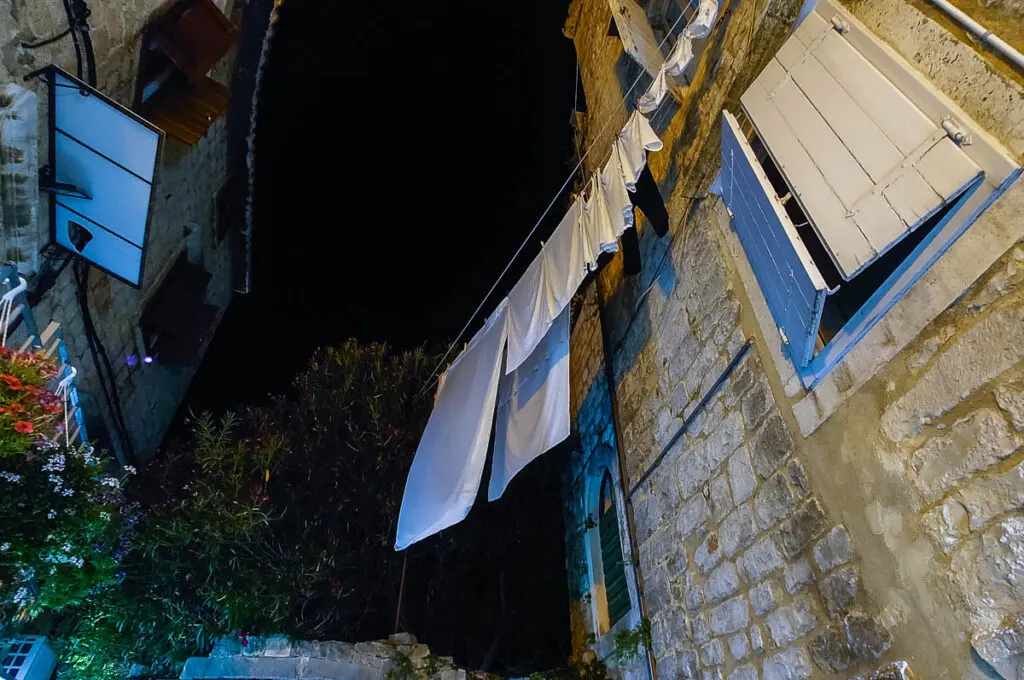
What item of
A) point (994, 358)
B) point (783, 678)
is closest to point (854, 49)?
point (994, 358)

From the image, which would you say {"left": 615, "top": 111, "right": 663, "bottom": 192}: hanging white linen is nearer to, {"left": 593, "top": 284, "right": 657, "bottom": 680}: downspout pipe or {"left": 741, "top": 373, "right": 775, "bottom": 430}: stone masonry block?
{"left": 741, "top": 373, "right": 775, "bottom": 430}: stone masonry block

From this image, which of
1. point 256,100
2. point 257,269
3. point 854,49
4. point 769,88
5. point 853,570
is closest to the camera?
point 853,570

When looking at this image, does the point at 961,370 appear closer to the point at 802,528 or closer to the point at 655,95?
the point at 802,528

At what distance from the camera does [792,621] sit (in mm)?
2779

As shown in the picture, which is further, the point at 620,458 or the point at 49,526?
the point at 620,458

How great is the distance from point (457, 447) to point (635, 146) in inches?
111

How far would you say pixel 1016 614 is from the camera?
1.75 m

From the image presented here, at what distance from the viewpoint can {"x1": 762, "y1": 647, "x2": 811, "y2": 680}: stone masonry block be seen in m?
2.67

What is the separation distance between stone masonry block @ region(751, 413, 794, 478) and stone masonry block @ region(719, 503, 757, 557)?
0.83ft

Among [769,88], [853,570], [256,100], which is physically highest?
[256,100]

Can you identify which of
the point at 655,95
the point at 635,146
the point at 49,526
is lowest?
the point at 49,526

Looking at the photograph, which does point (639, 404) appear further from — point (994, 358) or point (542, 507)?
point (542, 507)

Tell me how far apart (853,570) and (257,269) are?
1124cm

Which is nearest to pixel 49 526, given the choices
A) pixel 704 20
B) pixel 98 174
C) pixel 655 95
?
pixel 98 174
